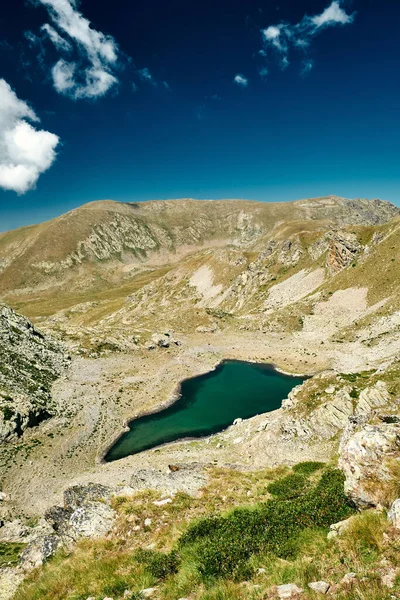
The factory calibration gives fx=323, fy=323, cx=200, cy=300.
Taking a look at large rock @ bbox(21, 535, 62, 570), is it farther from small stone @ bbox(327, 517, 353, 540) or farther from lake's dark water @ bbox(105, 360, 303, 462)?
lake's dark water @ bbox(105, 360, 303, 462)

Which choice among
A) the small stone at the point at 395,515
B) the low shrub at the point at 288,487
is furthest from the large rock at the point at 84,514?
the small stone at the point at 395,515

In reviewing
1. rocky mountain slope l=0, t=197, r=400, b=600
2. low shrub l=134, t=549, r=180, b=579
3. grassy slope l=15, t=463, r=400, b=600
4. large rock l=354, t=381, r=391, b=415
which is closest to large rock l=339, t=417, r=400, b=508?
rocky mountain slope l=0, t=197, r=400, b=600

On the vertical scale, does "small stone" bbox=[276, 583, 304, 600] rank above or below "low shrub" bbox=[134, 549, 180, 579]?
above

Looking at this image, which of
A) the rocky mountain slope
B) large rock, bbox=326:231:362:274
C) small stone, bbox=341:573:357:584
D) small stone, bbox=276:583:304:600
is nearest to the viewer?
small stone, bbox=341:573:357:584

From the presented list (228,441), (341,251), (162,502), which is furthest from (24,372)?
(341,251)

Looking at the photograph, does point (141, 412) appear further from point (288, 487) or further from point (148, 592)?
point (148, 592)

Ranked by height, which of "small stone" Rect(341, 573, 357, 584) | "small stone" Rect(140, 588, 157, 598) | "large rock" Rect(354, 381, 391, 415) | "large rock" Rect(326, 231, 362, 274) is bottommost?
"large rock" Rect(354, 381, 391, 415)

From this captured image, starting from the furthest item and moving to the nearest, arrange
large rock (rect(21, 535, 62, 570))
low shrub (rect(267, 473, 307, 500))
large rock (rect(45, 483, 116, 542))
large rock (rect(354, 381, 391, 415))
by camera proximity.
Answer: large rock (rect(354, 381, 391, 415))
low shrub (rect(267, 473, 307, 500))
large rock (rect(45, 483, 116, 542))
large rock (rect(21, 535, 62, 570))
